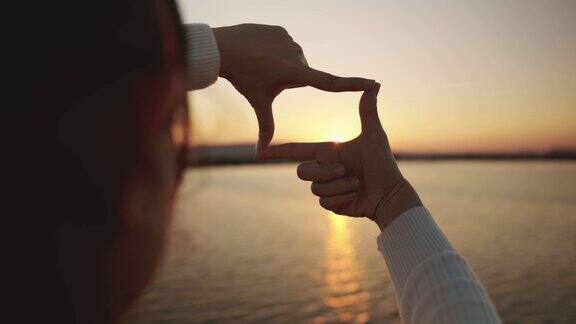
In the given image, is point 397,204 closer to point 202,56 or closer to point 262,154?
point 262,154

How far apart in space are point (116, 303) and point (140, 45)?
1.43 feet

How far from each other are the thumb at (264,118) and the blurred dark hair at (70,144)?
140cm

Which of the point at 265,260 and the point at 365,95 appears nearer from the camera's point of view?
the point at 365,95

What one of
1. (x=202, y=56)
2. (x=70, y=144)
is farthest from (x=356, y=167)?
(x=70, y=144)

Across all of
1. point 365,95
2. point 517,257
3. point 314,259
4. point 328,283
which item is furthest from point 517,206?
point 365,95

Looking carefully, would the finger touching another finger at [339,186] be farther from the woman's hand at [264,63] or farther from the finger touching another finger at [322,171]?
the woman's hand at [264,63]

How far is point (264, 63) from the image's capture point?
2045 mm

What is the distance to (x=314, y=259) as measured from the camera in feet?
83.0

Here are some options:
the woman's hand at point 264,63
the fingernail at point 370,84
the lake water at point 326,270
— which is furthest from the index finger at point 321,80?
the lake water at point 326,270

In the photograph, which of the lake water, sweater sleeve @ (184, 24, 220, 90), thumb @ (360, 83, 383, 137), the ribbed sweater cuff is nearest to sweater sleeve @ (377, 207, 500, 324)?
the ribbed sweater cuff

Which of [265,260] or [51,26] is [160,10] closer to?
[51,26]

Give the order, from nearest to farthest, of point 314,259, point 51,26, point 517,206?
point 51,26, point 314,259, point 517,206

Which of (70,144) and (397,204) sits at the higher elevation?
(70,144)

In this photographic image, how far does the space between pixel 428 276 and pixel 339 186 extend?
29.0 inches
